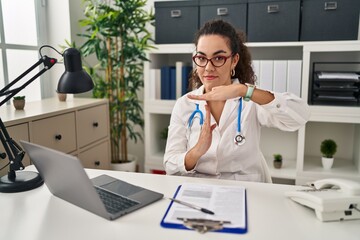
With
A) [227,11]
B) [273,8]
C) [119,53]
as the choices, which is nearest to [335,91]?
[273,8]

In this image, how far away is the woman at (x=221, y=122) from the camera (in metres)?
1.46

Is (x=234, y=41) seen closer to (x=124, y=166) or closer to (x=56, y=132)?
(x=56, y=132)

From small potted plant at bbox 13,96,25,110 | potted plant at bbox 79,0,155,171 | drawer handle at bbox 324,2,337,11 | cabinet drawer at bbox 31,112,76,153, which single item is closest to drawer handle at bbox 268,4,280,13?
drawer handle at bbox 324,2,337,11

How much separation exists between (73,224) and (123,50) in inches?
79.8


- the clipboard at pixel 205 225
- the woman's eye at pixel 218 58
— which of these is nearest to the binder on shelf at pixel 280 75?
the woman's eye at pixel 218 58

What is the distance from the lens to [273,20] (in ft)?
7.91

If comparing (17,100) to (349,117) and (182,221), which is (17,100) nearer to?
(182,221)

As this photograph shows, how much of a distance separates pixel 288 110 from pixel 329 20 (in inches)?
48.6

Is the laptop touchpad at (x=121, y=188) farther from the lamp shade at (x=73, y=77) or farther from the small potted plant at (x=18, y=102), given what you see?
the small potted plant at (x=18, y=102)

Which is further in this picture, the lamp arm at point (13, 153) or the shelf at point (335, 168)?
the shelf at point (335, 168)

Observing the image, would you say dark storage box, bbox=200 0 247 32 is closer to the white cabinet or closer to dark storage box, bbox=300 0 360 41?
dark storage box, bbox=300 0 360 41

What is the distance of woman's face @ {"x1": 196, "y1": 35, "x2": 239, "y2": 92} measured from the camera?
1.55 m

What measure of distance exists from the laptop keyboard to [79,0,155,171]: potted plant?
1765 mm

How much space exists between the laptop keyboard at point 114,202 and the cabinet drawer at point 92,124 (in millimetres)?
1309
